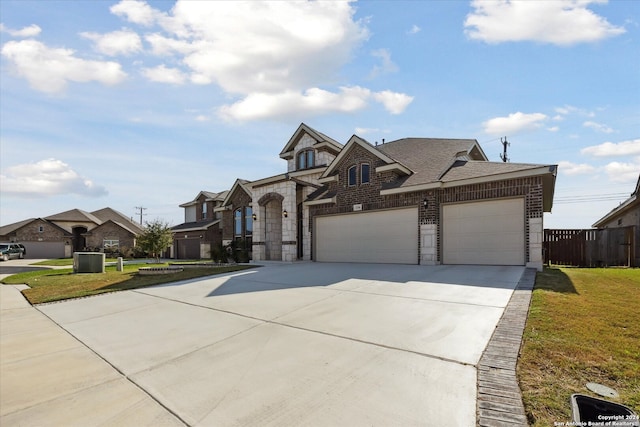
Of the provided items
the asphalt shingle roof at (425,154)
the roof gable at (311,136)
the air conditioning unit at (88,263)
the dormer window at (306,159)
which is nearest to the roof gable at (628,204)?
the asphalt shingle roof at (425,154)

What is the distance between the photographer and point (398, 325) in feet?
16.9

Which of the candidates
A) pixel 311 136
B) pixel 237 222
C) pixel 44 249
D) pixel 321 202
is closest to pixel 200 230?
pixel 237 222

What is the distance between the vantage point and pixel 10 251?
37375 mm

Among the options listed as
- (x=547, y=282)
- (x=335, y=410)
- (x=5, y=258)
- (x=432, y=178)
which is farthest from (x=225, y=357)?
(x=5, y=258)

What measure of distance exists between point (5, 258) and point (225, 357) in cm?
4516

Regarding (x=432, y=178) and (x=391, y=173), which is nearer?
(x=432, y=178)

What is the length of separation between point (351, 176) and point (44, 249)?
45.8 m

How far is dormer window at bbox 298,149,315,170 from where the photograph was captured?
74.1ft

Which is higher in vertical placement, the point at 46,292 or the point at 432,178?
the point at 432,178

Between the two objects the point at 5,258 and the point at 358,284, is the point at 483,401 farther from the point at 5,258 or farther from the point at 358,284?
the point at 5,258

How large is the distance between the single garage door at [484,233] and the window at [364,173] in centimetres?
412

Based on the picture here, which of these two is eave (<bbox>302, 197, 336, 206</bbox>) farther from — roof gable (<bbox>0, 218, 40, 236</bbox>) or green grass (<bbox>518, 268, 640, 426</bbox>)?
roof gable (<bbox>0, 218, 40, 236</bbox>)

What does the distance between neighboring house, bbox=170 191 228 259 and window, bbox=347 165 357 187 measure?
15.0m

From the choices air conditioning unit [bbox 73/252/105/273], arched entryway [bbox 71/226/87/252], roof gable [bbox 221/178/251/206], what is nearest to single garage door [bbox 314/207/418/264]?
roof gable [bbox 221/178/251/206]
